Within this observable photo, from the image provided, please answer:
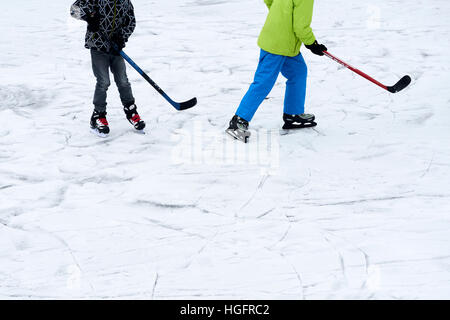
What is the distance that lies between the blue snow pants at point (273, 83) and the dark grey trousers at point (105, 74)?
3.00ft

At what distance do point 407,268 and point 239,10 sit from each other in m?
6.65

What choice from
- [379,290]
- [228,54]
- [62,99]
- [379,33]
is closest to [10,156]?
[62,99]

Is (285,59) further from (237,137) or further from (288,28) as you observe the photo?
(237,137)

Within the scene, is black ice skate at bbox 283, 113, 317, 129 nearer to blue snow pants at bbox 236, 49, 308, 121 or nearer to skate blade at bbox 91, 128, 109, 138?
blue snow pants at bbox 236, 49, 308, 121

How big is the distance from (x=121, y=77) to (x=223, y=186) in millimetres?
1345

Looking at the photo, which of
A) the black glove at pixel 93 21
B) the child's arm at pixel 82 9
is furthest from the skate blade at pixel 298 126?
the child's arm at pixel 82 9

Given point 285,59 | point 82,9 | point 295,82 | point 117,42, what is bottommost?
point 295,82

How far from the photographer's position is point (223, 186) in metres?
3.48

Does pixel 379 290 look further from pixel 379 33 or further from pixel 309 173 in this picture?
pixel 379 33

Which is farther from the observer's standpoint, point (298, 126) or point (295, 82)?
point (298, 126)

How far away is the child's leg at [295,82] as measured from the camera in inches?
164

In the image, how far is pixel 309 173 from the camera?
3627 millimetres

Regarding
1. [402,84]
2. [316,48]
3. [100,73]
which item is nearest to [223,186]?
[316,48]

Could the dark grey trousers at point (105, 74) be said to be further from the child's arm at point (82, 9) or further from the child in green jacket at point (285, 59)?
the child in green jacket at point (285, 59)
